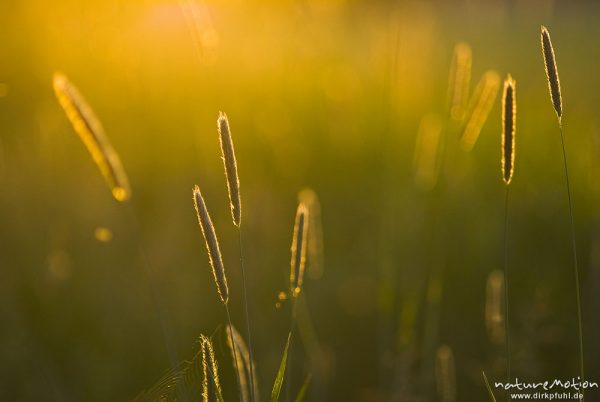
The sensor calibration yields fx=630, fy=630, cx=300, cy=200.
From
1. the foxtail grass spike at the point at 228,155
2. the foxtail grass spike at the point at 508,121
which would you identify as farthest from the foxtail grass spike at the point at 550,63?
the foxtail grass spike at the point at 228,155

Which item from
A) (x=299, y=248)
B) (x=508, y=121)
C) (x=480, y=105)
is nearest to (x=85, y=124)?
(x=299, y=248)

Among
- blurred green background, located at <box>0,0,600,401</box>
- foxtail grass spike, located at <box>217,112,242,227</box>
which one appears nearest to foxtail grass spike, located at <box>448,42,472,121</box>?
blurred green background, located at <box>0,0,600,401</box>

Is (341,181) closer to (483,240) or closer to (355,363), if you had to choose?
(483,240)

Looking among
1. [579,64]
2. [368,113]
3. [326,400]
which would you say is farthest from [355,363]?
[579,64]

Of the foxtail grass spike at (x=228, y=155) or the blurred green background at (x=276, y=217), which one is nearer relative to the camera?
the foxtail grass spike at (x=228, y=155)

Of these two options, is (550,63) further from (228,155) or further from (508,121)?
(228,155)

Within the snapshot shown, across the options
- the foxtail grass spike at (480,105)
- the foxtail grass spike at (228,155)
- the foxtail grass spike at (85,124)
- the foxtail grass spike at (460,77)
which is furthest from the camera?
the foxtail grass spike at (460,77)

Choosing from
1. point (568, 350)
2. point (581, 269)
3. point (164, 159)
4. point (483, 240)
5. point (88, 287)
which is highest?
point (164, 159)

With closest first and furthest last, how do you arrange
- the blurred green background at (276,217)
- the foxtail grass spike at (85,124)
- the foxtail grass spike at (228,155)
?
the foxtail grass spike at (228,155)
the foxtail grass spike at (85,124)
the blurred green background at (276,217)

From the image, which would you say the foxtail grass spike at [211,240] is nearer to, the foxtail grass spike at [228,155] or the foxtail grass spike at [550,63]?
the foxtail grass spike at [228,155]
